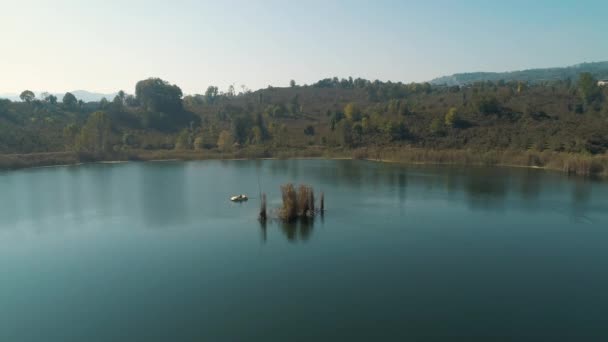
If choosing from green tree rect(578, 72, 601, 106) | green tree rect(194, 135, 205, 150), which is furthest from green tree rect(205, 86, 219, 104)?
green tree rect(578, 72, 601, 106)

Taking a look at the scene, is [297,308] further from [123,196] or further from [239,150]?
[239,150]

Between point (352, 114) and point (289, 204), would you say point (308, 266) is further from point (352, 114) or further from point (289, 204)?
point (352, 114)

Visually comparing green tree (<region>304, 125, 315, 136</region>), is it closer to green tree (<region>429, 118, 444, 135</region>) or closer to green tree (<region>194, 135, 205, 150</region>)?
green tree (<region>194, 135, 205, 150</region>)

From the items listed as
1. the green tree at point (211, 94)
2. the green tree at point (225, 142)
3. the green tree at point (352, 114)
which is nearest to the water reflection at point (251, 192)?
the green tree at point (225, 142)

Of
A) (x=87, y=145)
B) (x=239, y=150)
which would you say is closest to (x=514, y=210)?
(x=239, y=150)

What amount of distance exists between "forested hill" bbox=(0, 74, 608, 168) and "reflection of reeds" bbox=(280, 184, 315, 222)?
1203 inches

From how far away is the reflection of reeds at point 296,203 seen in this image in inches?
973

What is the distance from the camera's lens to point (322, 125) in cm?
7188

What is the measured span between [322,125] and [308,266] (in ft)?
180

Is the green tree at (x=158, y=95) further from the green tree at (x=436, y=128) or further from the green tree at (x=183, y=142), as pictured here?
the green tree at (x=436, y=128)

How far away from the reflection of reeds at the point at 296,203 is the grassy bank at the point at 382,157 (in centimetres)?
2723

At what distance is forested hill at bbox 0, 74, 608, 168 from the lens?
52.4 m

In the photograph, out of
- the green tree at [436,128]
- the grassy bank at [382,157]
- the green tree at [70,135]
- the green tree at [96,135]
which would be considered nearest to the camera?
the grassy bank at [382,157]

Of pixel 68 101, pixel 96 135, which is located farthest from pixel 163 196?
pixel 68 101
